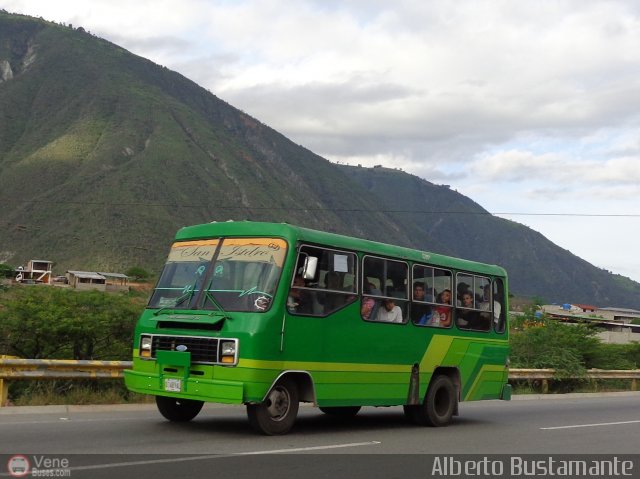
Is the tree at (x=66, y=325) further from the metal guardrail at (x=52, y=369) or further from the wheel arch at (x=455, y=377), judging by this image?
the wheel arch at (x=455, y=377)

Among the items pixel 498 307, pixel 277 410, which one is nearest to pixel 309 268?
pixel 277 410

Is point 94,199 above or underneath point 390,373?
above

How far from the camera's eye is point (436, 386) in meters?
15.0

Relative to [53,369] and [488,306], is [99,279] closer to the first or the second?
[53,369]

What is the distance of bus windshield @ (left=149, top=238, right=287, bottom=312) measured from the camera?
39.4 ft

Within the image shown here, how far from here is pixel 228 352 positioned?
11656 millimetres

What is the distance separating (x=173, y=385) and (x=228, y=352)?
3.14 feet

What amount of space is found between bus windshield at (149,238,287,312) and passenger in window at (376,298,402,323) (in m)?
2.37

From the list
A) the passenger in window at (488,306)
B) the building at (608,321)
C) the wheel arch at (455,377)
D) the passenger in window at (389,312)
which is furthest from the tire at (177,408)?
the building at (608,321)

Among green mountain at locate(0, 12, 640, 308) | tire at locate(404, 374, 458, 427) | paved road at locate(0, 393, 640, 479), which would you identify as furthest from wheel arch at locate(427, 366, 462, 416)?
green mountain at locate(0, 12, 640, 308)
